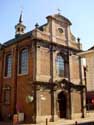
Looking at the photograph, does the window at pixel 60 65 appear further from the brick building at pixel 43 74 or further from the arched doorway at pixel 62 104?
the arched doorway at pixel 62 104

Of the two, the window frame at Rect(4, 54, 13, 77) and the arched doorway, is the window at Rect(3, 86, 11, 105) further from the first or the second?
the arched doorway

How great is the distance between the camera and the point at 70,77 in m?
28.0

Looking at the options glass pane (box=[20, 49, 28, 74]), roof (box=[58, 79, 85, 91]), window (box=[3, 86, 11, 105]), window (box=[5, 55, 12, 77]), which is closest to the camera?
glass pane (box=[20, 49, 28, 74])

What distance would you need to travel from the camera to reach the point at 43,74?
2508 centimetres

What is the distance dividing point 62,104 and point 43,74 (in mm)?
4550

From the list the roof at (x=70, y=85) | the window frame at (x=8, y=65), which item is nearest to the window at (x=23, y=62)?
the window frame at (x=8, y=65)

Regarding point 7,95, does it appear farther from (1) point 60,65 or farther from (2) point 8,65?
(1) point 60,65

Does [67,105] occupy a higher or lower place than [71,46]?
lower

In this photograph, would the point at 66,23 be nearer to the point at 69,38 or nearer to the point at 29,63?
the point at 69,38

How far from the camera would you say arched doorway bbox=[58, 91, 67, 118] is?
86.5 feet

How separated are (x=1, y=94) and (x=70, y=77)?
351 inches

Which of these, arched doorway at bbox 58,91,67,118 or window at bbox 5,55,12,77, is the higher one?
window at bbox 5,55,12,77

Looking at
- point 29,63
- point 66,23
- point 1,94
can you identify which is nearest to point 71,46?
point 66,23

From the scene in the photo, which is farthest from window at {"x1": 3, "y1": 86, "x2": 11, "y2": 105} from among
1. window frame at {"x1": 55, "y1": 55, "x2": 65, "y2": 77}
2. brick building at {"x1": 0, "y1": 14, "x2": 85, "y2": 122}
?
window frame at {"x1": 55, "y1": 55, "x2": 65, "y2": 77}
